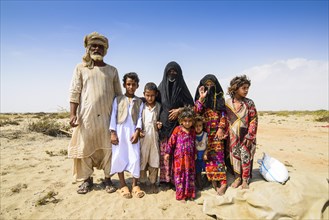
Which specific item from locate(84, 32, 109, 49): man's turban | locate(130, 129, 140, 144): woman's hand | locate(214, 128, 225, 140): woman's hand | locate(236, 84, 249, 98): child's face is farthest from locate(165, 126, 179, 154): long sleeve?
locate(84, 32, 109, 49): man's turban

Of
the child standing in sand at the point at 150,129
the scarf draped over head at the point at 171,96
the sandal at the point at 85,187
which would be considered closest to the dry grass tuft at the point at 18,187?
the sandal at the point at 85,187

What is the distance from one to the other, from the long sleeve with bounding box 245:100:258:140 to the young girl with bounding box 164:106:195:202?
2.89 ft

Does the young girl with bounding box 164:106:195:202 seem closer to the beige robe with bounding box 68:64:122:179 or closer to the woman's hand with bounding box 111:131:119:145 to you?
the woman's hand with bounding box 111:131:119:145

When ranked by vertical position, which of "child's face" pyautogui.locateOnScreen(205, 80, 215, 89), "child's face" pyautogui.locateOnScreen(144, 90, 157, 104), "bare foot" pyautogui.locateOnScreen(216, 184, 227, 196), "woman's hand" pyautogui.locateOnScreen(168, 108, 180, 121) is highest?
"child's face" pyautogui.locateOnScreen(205, 80, 215, 89)

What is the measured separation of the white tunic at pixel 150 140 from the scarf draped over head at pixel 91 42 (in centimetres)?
124

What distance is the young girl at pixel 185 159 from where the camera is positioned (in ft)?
12.5

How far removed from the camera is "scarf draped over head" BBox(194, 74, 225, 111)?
388 centimetres

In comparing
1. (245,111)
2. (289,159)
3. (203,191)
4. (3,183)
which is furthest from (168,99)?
(289,159)

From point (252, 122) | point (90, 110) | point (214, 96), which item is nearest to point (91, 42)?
point (90, 110)

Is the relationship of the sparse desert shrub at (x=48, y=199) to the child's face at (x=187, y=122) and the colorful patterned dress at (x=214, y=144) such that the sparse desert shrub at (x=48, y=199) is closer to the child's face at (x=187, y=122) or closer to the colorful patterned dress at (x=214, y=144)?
the child's face at (x=187, y=122)

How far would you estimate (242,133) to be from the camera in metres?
3.78

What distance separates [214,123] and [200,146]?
44 centimetres

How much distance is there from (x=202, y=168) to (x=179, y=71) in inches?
66.1

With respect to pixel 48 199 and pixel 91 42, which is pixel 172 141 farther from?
pixel 48 199
